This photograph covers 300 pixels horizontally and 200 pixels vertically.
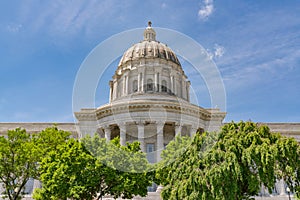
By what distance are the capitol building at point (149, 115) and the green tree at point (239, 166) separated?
17173 millimetres

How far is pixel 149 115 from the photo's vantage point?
4153 cm

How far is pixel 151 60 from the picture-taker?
55.4 m

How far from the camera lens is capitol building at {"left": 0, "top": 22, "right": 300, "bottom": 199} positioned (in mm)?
41500

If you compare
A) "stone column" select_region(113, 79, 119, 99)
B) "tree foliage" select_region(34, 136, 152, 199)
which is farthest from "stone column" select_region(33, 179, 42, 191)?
"tree foliage" select_region(34, 136, 152, 199)

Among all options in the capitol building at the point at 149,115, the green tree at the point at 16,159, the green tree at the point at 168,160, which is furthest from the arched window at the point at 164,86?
the green tree at the point at 16,159

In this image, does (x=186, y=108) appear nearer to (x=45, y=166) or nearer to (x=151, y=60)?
(x=151, y=60)

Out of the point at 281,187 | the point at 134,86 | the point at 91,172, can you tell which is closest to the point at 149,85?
the point at 134,86

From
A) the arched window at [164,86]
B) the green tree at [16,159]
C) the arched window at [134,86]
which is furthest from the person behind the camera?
the arched window at [134,86]

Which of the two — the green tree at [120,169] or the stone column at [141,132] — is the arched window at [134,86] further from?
the green tree at [120,169]

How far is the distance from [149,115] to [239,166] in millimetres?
22960

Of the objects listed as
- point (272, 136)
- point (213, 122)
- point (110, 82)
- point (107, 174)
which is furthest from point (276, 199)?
point (110, 82)

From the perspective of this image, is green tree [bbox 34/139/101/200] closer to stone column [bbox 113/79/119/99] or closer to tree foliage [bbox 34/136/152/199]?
tree foliage [bbox 34/136/152/199]

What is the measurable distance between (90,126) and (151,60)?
16285 mm

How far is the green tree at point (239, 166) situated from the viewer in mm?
19031
